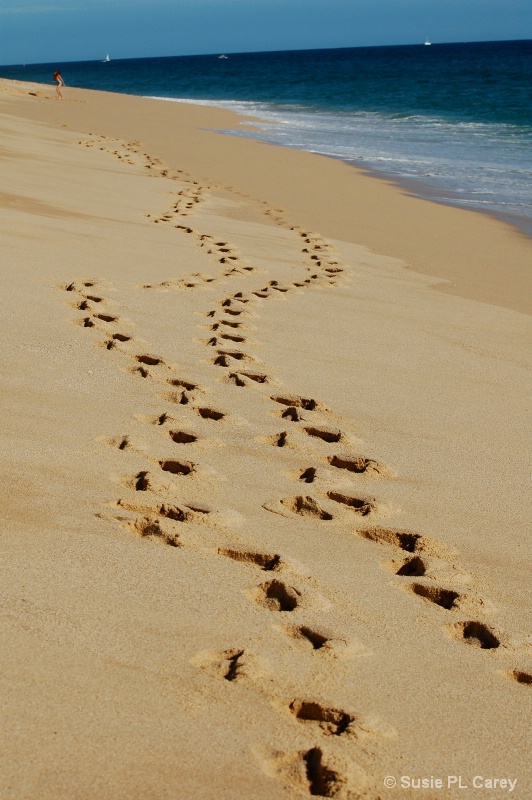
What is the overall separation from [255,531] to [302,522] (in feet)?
0.56

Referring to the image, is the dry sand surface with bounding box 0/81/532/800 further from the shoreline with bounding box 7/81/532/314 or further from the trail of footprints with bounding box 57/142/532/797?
the shoreline with bounding box 7/81/532/314

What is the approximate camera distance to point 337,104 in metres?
27.6

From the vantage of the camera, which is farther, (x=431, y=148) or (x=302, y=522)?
(x=431, y=148)

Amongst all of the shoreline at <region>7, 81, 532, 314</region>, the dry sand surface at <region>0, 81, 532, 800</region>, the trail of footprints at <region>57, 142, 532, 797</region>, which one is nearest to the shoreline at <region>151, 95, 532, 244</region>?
Result: the shoreline at <region>7, 81, 532, 314</region>

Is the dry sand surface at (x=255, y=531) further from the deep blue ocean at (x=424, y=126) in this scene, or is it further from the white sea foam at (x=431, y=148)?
the white sea foam at (x=431, y=148)

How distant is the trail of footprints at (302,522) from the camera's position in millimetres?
1597

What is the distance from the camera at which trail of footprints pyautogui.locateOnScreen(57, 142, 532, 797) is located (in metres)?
1.60

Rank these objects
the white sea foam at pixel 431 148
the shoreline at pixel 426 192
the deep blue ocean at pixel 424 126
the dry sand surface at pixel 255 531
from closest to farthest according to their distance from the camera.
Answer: the dry sand surface at pixel 255 531, the shoreline at pixel 426 192, the white sea foam at pixel 431 148, the deep blue ocean at pixel 424 126

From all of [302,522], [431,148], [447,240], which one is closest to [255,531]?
[302,522]

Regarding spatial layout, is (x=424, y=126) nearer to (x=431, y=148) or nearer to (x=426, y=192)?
(x=431, y=148)

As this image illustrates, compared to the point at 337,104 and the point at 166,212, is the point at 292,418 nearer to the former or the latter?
the point at 166,212

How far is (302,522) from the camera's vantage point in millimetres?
2436

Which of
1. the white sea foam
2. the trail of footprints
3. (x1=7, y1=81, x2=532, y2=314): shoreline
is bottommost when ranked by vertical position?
the trail of footprints

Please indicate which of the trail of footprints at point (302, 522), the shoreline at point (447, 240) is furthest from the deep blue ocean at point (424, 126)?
the trail of footprints at point (302, 522)
